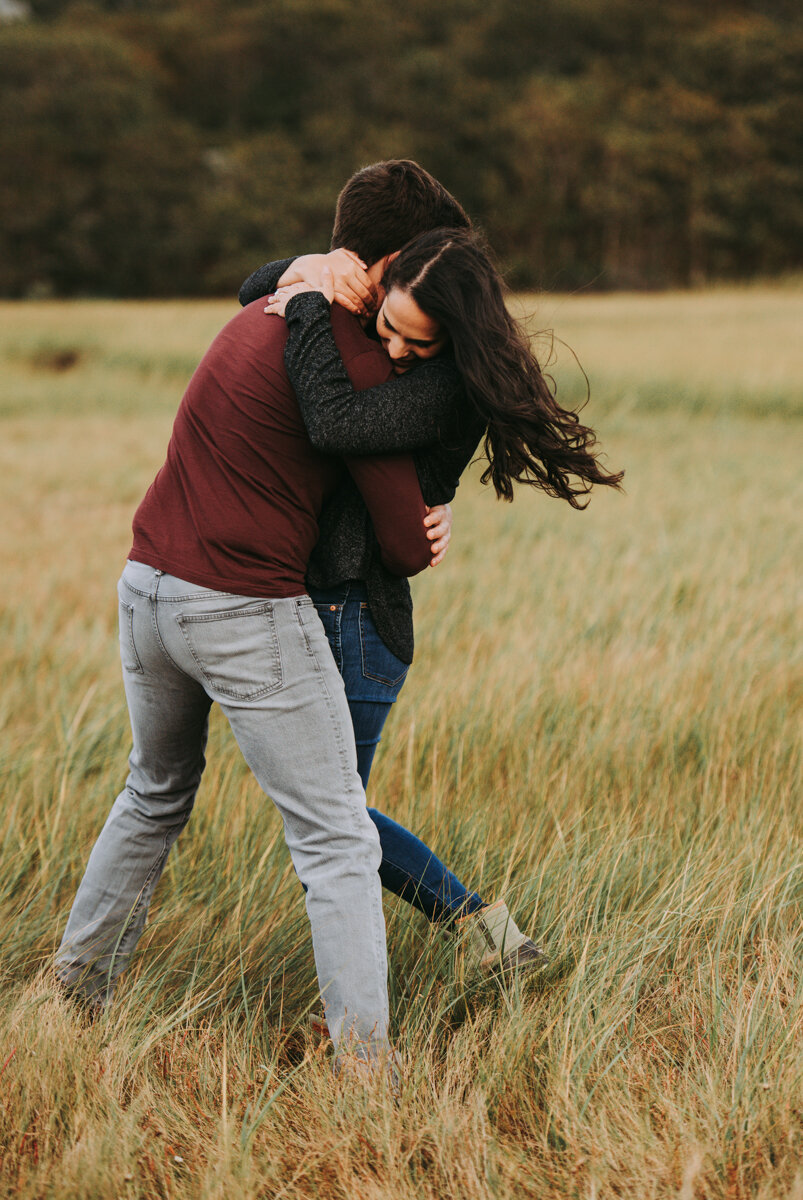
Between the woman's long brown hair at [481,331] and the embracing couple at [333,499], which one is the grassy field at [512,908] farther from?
the woman's long brown hair at [481,331]

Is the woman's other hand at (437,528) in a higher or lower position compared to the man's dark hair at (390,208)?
lower

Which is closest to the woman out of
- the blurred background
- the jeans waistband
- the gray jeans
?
the jeans waistband

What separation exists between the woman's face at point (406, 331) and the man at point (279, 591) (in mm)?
35

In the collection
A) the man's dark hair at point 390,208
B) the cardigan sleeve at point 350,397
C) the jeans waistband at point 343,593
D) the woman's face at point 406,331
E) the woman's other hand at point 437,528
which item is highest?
the man's dark hair at point 390,208

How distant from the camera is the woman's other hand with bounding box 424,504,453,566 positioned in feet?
5.63

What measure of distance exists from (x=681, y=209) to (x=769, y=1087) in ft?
117

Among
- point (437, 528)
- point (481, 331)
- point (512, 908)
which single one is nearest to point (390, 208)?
point (481, 331)

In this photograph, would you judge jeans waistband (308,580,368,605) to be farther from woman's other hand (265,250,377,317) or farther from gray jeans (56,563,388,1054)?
woman's other hand (265,250,377,317)

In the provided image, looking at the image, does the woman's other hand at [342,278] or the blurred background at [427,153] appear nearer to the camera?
the woman's other hand at [342,278]

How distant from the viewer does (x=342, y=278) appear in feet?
Answer: 5.38

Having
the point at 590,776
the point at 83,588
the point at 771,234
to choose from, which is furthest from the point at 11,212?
the point at 590,776

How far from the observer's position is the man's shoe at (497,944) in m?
1.88

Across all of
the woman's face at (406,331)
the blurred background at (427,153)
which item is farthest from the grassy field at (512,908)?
the blurred background at (427,153)

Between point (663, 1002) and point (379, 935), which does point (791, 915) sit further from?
point (379, 935)
